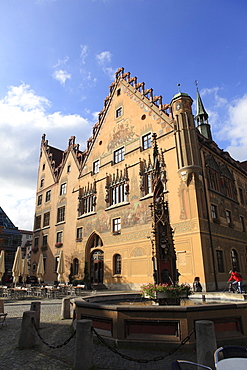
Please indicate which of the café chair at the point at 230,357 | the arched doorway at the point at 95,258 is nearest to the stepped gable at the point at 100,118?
the arched doorway at the point at 95,258

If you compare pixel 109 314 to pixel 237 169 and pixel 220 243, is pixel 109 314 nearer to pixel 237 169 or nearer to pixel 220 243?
pixel 220 243

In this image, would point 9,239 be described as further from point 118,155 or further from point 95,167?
point 118,155

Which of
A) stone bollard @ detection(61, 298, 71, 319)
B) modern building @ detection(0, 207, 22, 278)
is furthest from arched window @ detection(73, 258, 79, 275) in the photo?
modern building @ detection(0, 207, 22, 278)

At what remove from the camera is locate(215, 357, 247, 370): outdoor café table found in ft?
9.96

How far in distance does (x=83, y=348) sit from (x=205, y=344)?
7.21 feet

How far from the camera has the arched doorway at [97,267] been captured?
81.1ft

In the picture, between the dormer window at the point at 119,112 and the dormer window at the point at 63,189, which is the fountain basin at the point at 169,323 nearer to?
the dormer window at the point at 119,112

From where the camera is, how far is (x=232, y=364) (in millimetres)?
3139

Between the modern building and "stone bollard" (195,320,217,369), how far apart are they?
42.3m

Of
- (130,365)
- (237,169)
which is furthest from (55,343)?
(237,169)

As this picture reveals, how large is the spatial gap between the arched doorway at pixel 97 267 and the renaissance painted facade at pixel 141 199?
93 mm

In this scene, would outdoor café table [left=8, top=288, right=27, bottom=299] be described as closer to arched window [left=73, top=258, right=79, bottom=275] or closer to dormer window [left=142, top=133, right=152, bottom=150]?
arched window [left=73, top=258, right=79, bottom=275]

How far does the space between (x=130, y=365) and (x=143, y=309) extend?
46.1 inches

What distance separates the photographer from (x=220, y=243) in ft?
63.8
